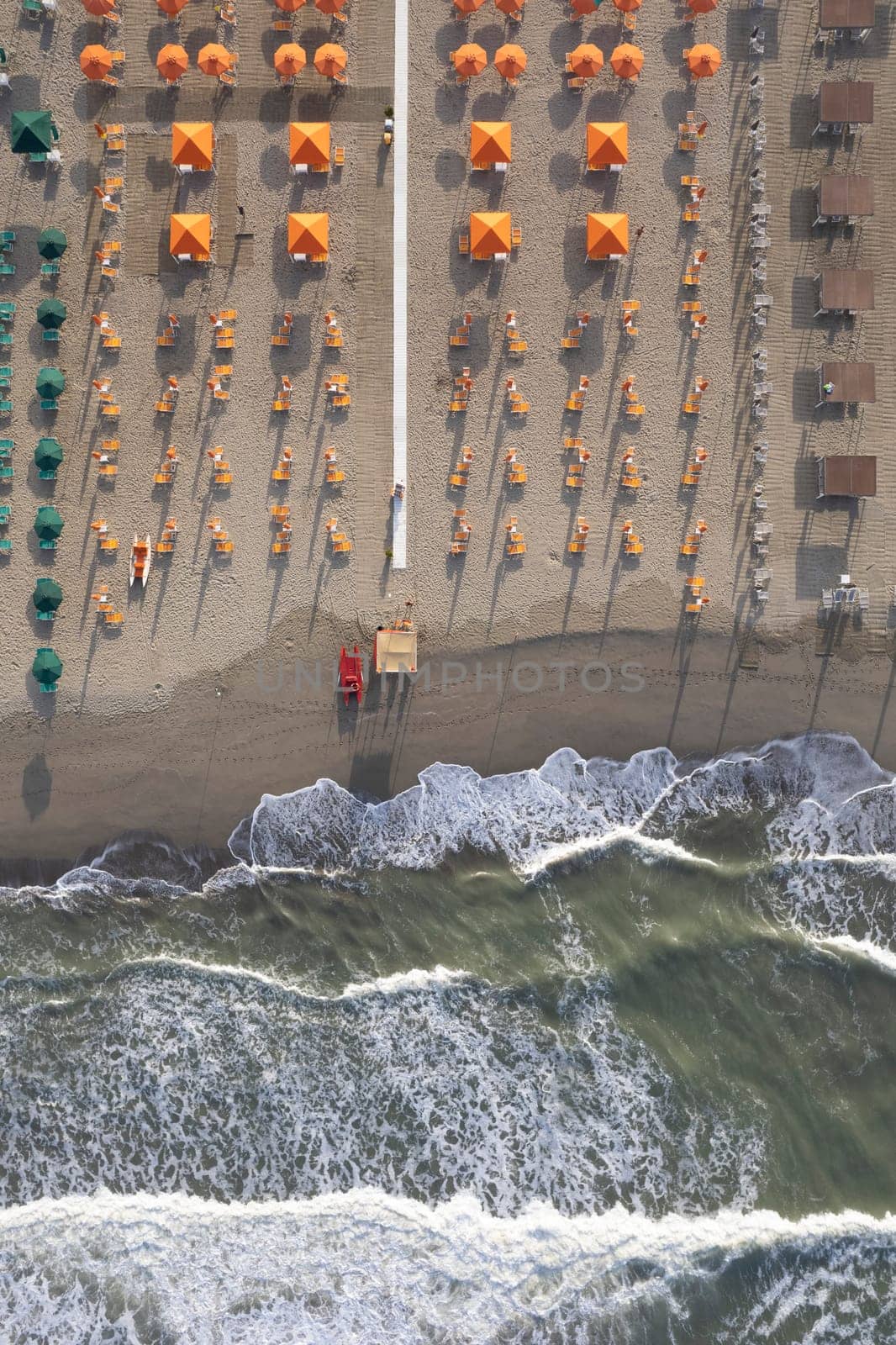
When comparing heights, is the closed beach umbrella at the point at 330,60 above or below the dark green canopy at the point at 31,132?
above

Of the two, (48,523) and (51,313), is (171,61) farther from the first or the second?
(48,523)

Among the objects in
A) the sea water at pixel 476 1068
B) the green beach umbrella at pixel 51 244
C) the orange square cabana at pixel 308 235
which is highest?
the orange square cabana at pixel 308 235

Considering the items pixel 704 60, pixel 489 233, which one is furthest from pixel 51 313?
pixel 704 60

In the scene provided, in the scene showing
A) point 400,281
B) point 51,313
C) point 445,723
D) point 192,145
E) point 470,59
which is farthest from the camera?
point 445,723

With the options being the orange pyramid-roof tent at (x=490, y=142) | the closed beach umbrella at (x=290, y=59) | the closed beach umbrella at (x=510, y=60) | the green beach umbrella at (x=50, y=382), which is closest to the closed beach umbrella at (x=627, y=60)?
the closed beach umbrella at (x=510, y=60)

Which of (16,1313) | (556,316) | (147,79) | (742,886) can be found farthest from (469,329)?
(16,1313)

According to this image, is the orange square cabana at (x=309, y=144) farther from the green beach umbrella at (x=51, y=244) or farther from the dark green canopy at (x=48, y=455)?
the dark green canopy at (x=48, y=455)
